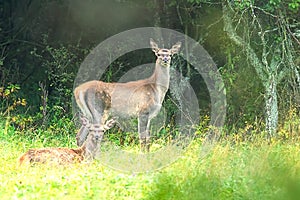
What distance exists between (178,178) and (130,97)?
173 inches

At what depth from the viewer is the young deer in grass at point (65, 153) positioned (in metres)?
7.76

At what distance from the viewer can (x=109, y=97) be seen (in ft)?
35.7

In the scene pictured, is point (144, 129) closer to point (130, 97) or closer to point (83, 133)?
point (130, 97)

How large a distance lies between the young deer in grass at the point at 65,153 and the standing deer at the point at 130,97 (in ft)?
4.39

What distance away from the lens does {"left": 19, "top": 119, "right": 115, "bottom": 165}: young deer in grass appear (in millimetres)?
7762

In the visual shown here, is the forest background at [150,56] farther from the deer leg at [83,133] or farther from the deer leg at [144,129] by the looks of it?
the deer leg at [144,129]

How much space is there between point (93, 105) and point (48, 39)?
12.5 feet

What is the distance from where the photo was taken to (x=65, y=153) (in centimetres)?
818

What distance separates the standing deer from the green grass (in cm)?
238

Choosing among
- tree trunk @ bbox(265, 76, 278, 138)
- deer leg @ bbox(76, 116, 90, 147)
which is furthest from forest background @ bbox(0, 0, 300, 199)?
deer leg @ bbox(76, 116, 90, 147)

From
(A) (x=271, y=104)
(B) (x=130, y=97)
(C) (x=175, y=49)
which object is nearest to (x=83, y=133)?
(B) (x=130, y=97)

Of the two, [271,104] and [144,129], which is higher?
[271,104]

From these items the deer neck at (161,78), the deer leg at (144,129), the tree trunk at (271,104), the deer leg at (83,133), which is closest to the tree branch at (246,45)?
the tree trunk at (271,104)

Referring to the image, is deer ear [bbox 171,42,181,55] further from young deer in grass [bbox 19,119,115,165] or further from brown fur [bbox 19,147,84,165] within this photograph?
brown fur [bbox 19,147,84,165]
